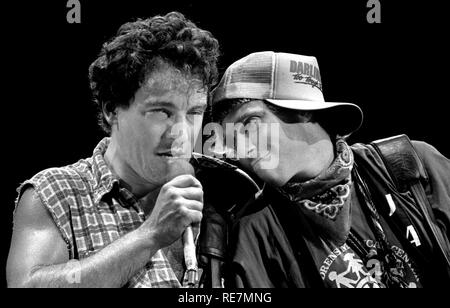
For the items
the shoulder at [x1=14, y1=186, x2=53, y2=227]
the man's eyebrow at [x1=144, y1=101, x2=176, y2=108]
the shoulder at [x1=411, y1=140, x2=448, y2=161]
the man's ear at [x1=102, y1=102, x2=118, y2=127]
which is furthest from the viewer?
the shoulder at [x1=411, y1=140, x2=448, y2=161]

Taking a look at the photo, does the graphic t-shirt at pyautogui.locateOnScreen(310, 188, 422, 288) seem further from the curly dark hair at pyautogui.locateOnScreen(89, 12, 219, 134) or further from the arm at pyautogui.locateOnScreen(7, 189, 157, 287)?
the curly dark hair at pyautogui.locateOnScreen(89, 12, 219, 134)

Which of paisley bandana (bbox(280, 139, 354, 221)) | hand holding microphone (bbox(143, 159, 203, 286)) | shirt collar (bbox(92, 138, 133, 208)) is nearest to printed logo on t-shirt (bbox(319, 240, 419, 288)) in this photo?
paisley bandana (bbox(280, 139, 354, 221))

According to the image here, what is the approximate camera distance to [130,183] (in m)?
1.69

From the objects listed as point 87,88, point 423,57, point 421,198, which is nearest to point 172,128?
point 87,88

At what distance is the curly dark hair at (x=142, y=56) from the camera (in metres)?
1.69

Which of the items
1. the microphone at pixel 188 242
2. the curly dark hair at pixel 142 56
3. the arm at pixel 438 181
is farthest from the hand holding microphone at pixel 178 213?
the arm at pixel 438 181

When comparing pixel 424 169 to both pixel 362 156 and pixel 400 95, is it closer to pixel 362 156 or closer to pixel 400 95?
pixel 362 156

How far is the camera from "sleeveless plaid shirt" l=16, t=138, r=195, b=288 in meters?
1.53

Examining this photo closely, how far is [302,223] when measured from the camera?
1.74 meters

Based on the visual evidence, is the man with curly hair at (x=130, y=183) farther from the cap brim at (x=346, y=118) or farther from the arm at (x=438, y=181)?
the arm at (x=438, y=181)

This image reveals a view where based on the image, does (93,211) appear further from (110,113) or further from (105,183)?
(110,113)

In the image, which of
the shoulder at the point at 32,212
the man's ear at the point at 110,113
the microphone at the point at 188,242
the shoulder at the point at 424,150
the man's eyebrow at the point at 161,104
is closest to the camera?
the microphone at the point at 188,242

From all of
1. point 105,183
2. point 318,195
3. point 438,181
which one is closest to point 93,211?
point 105,183

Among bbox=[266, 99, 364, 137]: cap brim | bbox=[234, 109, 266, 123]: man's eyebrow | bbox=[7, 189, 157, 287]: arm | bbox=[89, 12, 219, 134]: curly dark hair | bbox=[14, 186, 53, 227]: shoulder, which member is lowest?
bbox=[7, 189, 157, 287]: arm
